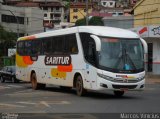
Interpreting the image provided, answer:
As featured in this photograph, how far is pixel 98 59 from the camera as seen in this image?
21.4 m

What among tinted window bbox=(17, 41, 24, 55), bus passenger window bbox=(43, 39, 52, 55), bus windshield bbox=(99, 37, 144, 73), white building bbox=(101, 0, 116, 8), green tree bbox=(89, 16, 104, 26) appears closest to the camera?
bus windshield bbox=(99, 37, 144, 73)

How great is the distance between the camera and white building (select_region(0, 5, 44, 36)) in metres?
110

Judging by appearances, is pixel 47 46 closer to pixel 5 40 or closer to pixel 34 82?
pixel 34 82

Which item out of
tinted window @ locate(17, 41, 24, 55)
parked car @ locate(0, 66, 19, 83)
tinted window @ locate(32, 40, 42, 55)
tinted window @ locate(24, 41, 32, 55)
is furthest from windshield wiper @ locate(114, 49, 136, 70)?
parked car @ locate(0, 66, 19, 83)

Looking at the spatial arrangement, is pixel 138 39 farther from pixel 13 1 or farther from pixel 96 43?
pixel 13 1

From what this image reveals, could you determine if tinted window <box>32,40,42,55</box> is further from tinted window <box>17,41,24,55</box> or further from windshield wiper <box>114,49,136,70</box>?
windshield wiper <box>114,49,136,70</box>

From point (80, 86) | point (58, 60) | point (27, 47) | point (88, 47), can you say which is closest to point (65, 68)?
point (58, 60)

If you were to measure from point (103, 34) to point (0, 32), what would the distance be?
240ft

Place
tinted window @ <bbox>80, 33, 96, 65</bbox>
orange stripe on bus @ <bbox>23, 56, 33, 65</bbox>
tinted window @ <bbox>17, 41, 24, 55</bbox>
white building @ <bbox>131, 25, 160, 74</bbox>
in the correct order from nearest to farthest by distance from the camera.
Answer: tinted window @ <bbox>80, 33, 96, 65</bbox> < orange stripe on bus @ <bbox>23, 56, 33, 65</bbox> < tinted window @ <bbox>17, 41, 24, 55</bbox> < white building @ <bbox>131, 25, 160, 74</bbox>

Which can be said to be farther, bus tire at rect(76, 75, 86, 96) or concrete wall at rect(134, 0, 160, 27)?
concrete wall at rect(134, 0, 160, 27)

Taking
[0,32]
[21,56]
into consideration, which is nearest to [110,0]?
[0,32]

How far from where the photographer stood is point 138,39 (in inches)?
883

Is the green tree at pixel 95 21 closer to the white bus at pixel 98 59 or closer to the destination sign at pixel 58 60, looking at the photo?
the destination sign at pixel 58 60

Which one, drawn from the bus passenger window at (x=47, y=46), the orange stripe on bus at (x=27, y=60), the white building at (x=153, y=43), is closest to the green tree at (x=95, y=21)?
the white building at (x=153, y=43)
